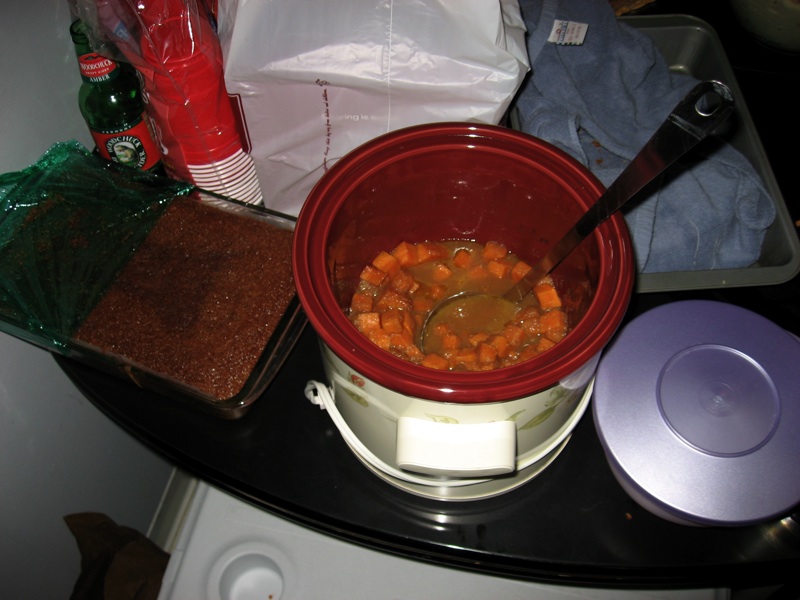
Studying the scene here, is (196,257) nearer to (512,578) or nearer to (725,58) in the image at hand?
(512,578)

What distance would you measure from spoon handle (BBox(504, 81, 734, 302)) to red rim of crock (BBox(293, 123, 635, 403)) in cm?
2

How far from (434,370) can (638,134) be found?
572 mm

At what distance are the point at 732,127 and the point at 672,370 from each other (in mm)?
422

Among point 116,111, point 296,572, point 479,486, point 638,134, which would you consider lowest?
point 296,572

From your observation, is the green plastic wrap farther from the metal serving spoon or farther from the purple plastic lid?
the purple plastic lid

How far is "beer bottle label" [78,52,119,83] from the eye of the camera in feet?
2.41

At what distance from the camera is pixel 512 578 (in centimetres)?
75

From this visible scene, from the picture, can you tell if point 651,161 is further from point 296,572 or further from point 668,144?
point 296,572

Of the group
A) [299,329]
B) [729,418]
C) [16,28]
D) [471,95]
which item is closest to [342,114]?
[471,95]

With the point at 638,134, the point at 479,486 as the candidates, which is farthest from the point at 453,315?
the point at 638,134

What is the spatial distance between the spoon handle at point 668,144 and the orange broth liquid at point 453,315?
0.40 ft

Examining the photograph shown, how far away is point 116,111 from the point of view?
79cm

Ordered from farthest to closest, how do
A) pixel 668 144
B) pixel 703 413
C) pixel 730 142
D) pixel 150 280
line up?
pixel 730 142, pixel 150 280, pixel 703 413, pixel 668 144

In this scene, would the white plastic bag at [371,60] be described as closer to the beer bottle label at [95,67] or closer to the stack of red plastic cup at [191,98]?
the stack of red plastic cup at [191,98]
